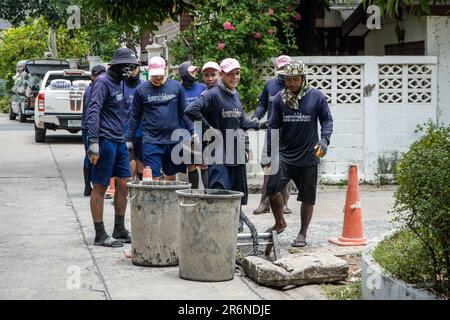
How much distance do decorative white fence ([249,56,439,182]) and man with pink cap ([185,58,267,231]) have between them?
17.8 ft

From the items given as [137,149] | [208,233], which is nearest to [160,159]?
[137,149]

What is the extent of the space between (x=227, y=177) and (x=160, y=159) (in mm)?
1625

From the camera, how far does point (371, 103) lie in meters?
15.0

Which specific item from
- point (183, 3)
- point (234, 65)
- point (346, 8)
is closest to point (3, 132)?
point (346, 8)

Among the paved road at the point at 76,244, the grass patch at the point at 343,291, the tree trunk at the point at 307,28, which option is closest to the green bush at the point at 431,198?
the grass patch at the point at 343,291

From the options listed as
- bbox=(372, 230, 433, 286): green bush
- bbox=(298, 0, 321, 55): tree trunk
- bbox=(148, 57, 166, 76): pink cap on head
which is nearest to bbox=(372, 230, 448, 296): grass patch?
bbox=(372, 230, 433, 286): green bush

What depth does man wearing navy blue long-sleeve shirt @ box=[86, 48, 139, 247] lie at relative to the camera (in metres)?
9.53

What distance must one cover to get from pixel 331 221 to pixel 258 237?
2.95 metres

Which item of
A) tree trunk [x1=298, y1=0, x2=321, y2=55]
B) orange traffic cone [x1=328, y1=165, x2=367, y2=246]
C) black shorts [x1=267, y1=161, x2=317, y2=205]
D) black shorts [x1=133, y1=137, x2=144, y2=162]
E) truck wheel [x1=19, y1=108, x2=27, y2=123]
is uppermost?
tree trunk [x1=298, y1=0, x2=321, y2=55]

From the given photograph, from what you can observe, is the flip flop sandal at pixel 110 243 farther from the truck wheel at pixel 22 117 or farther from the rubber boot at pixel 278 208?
the truck wheel at pixel 22 117

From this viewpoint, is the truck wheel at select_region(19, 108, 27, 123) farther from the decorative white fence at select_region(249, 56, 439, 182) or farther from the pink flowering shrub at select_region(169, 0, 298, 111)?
the decorative white fence at select_region(249, 56, 439, 182)

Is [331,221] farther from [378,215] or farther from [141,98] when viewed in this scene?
[141,98]

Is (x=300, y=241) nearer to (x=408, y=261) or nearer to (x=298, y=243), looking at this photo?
(x=298, y=243)

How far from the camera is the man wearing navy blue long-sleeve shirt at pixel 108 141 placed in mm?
9531
